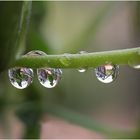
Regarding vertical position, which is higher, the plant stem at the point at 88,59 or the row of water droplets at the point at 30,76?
the plant stem at the point at 88,59

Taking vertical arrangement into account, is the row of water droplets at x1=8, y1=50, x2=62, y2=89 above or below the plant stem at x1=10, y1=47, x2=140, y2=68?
below

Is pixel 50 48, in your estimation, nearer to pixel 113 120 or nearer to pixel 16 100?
pixel 16 100

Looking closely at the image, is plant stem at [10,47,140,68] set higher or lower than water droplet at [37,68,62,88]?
higher

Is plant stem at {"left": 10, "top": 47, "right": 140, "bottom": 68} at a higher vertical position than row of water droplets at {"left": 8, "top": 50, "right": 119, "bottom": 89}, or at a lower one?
higher
